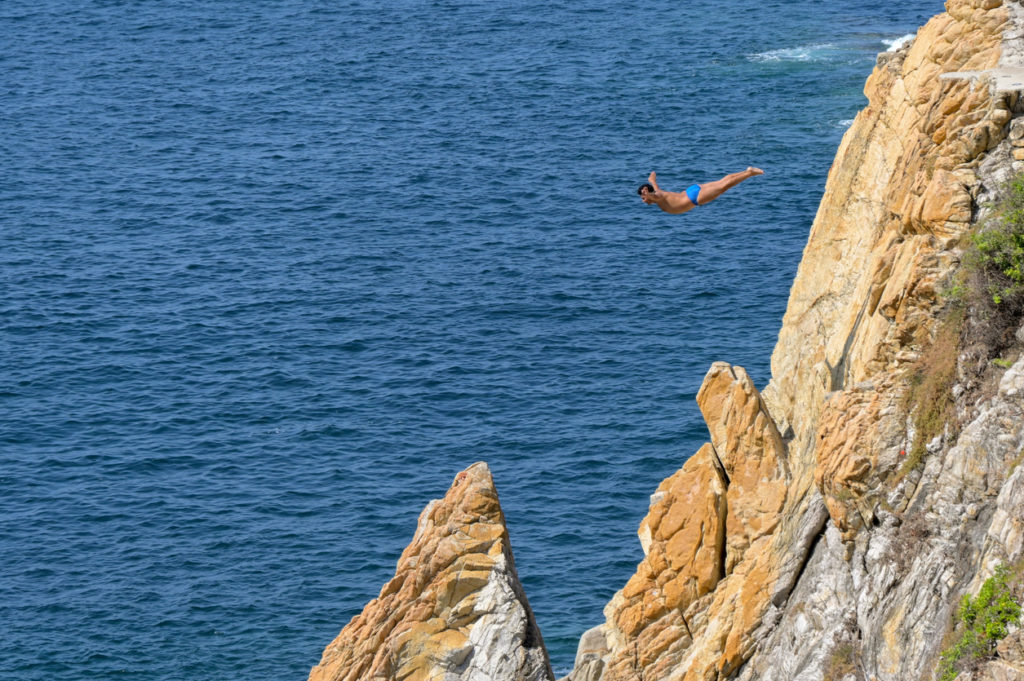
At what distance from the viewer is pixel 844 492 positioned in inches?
1157

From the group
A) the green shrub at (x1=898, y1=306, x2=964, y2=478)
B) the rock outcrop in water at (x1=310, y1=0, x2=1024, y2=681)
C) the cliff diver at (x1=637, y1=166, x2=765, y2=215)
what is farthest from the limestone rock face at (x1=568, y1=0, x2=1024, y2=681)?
the cliff diver at (x1=637, y1=166, x2=765, y2=215)

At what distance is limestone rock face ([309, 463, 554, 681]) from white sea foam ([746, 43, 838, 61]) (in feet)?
362

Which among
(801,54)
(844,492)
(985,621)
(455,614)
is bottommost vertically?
(801,54)

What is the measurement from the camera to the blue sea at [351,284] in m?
78.9

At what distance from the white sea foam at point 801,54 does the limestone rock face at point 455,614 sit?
110 metres

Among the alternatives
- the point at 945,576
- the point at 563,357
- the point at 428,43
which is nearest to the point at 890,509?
the point at 945,576

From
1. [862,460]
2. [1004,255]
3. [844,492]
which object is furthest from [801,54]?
[862,460]

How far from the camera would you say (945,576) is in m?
25.8

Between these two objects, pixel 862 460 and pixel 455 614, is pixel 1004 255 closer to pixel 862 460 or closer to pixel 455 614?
pixel 862 460

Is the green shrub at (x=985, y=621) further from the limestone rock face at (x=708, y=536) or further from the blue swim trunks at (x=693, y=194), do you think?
the blue swim trunks at (x=693, y=194)

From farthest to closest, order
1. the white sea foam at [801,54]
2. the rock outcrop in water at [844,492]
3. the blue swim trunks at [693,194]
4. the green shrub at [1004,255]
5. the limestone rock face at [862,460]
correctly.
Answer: the white sea foam at [801,54] < the blue swim trunks at [693,194] < the green shrub at [1004,255] < the rock outcrop in water at [844,492] < the limestone rock face at [862,460]

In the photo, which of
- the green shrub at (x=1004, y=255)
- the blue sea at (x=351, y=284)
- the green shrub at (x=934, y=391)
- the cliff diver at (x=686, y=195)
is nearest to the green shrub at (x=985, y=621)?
the green shrub at (x=934, y=391)

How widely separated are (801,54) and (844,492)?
423ft

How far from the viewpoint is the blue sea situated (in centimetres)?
7894
